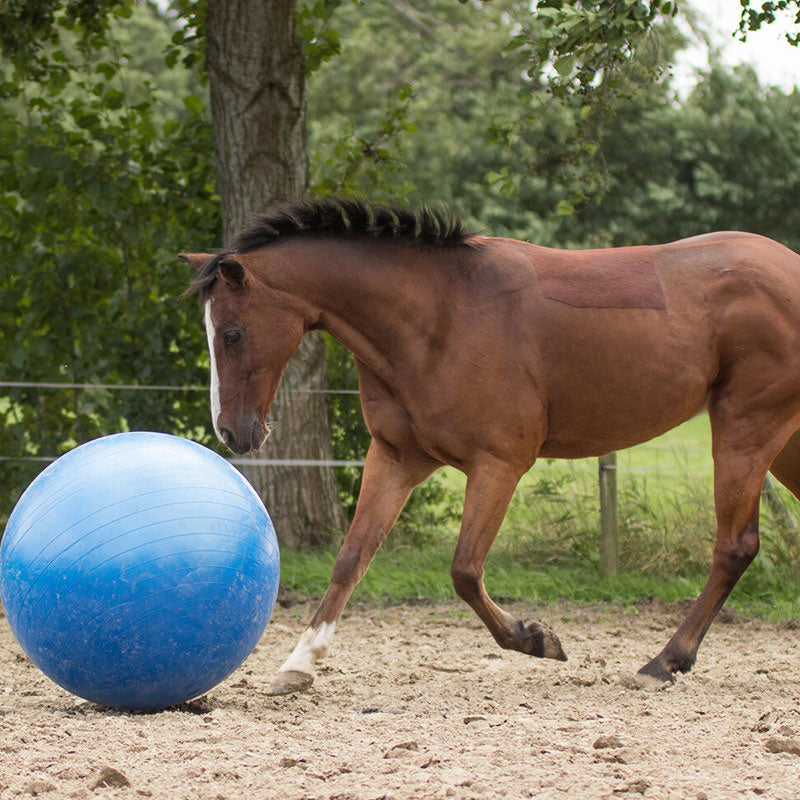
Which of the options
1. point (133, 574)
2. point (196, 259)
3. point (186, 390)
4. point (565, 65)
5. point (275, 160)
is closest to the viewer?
point (133, 574)

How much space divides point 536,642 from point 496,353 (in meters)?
1.26

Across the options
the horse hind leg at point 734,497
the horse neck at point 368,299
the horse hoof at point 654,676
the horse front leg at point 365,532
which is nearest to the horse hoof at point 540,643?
the horse hoof at point 654,676

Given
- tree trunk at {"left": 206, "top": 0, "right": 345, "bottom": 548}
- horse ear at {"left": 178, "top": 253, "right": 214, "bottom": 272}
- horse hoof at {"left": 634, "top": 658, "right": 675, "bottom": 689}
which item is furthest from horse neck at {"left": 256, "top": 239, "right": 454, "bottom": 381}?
tree trunk at {"left": 206, "top": 0, "right": 345, "bottom": 548}

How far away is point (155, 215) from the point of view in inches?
323

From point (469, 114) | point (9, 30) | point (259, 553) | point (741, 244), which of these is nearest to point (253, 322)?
point (259, 553)

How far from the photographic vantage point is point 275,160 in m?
7.41

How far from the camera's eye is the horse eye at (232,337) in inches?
168

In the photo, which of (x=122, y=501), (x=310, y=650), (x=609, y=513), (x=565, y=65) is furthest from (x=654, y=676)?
(x=565, y=65)

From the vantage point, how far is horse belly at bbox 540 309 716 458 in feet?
15.4

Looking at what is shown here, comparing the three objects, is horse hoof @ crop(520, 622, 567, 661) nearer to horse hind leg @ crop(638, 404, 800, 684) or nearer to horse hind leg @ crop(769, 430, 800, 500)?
horse hind leg @ crop(638, 404, 800, 684)

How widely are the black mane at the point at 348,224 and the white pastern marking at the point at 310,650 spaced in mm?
1631

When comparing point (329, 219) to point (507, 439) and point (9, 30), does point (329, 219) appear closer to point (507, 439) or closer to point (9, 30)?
point (507, 439)

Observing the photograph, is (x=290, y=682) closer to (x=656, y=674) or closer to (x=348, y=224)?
(x=656, y=674)

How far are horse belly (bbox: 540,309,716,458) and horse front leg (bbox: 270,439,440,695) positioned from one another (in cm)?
67
